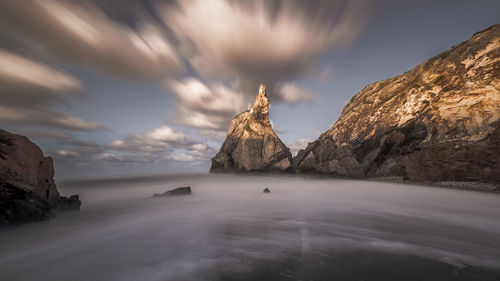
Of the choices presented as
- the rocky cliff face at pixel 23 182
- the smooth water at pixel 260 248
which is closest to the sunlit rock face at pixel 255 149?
the rocky cliff face at pixel 23 182

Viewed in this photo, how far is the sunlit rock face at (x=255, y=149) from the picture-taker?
52062 mm

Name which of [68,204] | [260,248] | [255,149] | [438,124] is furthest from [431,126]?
→ [255,149]

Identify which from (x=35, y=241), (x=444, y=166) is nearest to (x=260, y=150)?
(x=444, y=166)

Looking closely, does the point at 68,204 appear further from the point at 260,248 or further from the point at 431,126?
the point at 431,126

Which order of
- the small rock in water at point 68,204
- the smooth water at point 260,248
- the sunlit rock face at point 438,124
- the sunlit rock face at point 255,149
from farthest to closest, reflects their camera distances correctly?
the sunlit rock face at point 255,149, the sunlit rock face at point 438,124, the small rock in water at point 68,204, the smooth water at point 260,248

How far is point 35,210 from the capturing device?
635 cm

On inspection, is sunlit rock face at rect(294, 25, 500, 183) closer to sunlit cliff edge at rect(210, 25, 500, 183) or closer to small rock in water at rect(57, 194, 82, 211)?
sunlit cliff edge at rect(210, 25, 500, 183)

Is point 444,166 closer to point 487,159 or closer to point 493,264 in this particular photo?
point 487,159

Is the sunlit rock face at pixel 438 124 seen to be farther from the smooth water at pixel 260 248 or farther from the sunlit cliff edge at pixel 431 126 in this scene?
the smooth water at pixel 260 248

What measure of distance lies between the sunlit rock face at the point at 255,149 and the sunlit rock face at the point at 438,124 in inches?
953

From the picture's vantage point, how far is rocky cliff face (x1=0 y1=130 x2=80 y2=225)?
5934 millimetres

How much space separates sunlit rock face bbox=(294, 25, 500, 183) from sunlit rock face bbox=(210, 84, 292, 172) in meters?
24.2

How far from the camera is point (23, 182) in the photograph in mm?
6473

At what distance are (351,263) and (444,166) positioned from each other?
19140 millimetres
